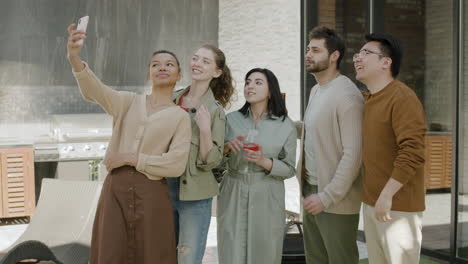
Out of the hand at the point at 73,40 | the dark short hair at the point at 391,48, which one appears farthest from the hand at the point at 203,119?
the dark short hair at the point at 391,48

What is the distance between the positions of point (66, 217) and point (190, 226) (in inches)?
69.4

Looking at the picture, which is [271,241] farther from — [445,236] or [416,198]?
[445,236]

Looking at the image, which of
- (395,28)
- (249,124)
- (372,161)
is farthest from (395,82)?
(395,28)

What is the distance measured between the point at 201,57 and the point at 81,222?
6.02 feet

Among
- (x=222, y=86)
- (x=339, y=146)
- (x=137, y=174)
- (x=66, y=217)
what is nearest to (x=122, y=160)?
(x=137, y=174)

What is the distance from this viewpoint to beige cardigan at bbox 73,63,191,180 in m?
2.95

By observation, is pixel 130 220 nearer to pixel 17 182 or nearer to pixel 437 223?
pixel 437 223

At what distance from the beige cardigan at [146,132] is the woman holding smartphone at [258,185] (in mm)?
346

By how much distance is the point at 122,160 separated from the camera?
9.63 ft

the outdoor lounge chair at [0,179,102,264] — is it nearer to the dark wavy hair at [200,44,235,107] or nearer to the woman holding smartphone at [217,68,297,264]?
the woman holding smartphone at [217,68,297,264]

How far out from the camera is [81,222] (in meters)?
4.53

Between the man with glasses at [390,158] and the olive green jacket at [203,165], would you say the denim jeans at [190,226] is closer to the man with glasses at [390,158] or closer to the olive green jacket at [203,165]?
the olive green jacket at [203,165]

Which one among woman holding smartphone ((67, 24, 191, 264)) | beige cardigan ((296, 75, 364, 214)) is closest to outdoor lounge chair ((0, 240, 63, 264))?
woman holding smartphone ((67, 24, 191, 264))

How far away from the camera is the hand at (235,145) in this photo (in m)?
3.22
